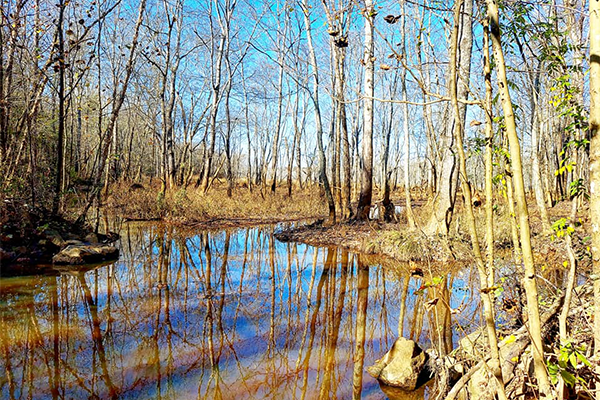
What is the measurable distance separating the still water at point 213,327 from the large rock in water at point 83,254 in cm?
36

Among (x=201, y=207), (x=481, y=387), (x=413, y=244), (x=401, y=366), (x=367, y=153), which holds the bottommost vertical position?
(x=401, y=366)

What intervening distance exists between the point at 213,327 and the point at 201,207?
31.2 feet

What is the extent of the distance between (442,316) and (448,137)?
4.03 m

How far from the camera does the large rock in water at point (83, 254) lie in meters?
6.78

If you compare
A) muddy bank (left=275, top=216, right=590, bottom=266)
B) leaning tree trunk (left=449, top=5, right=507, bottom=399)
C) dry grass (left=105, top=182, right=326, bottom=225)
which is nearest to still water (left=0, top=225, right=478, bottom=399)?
leaning tree trunk (left=449, top=5, right=507, bottom=399)

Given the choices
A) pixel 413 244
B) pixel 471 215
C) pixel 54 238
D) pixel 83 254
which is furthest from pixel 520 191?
pixel 54 238

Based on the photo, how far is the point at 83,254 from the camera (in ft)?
22.7

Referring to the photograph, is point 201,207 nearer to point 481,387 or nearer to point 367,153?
point 367,153

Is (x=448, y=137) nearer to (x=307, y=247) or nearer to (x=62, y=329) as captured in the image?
(x=307, y=247)

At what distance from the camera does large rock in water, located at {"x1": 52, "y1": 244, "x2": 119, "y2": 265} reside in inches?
267

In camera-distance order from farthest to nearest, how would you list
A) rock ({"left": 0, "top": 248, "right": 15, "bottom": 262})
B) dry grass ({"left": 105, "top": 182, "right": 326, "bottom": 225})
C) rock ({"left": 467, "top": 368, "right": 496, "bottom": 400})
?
dry grass ({"left": 105, "top": 182, "right": 326, "bottom": 225}), rock ({"left": 0, "top": 248, "right": 15, "bottom": 262}), rock ({"left": 467, "top": 368, "right": 496, "bottom": 400})

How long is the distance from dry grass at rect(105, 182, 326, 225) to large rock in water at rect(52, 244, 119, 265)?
4.78 m

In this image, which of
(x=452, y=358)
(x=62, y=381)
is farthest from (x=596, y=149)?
(x=62, y=381)

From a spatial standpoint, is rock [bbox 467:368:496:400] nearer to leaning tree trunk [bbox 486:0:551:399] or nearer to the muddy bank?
leaning tree trunk [bbox 486:0:551:399]
